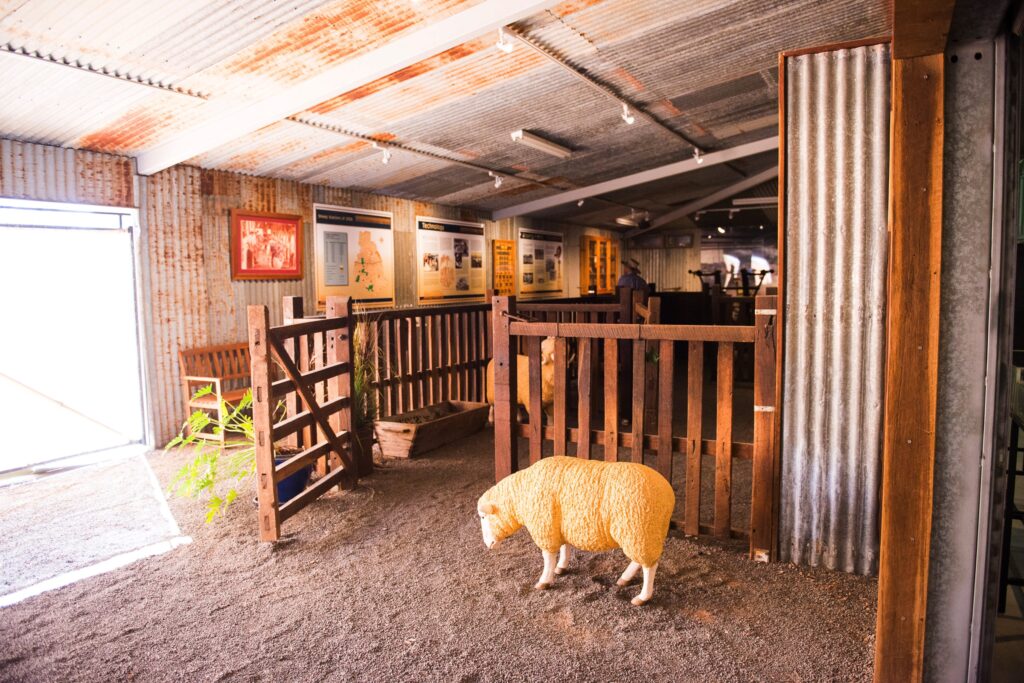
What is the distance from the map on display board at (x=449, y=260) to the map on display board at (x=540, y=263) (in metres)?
1.41

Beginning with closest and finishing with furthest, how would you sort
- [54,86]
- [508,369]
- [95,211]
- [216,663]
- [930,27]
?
[930,27] → [216,663] → [508,369] → [54,86] → [95,211]

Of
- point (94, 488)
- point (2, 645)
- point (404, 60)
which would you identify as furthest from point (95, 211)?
point (2, 645)

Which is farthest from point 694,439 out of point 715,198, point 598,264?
point 598,264

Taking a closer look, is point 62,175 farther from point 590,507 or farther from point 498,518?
point 590,507

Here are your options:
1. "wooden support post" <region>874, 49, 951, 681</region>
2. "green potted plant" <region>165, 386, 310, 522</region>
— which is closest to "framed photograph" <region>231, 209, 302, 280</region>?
"green potted plant" <region>165, 386, 310, 522</region>

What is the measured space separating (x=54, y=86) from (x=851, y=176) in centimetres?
598

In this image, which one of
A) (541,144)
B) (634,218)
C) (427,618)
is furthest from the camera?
(634,218)

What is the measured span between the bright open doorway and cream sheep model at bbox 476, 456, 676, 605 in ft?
17.9

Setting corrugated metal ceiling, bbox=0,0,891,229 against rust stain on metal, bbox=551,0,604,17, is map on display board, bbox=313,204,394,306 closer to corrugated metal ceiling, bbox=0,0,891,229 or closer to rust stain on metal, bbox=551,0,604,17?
corrugated metal ceiling, bbox=0,0,891,229

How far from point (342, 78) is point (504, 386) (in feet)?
9.61

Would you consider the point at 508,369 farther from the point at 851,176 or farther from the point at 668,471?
the point at 851,176

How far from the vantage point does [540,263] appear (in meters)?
14.4

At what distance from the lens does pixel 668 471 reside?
13.9ft

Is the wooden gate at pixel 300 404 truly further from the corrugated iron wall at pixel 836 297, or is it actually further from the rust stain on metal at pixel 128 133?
the corrugated iron wall at pixel 836 297
